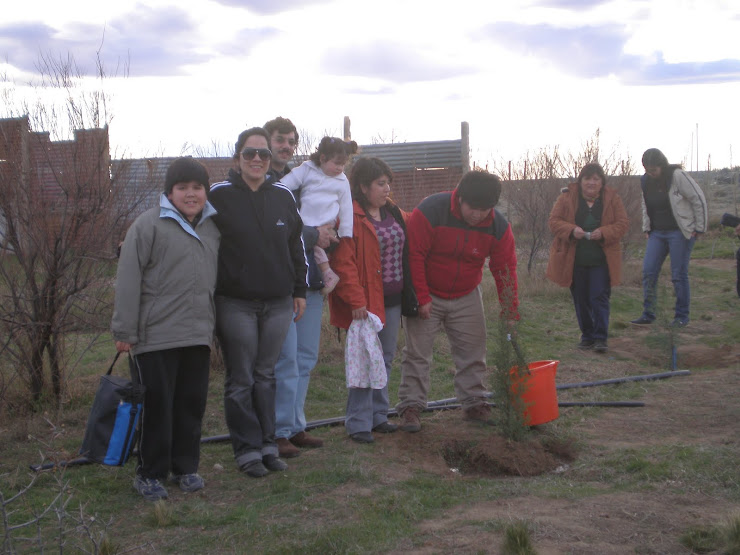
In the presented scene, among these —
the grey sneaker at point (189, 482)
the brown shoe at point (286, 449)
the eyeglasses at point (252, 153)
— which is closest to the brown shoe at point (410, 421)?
the brown shoe at point (286, 449)

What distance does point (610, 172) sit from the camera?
607 inches

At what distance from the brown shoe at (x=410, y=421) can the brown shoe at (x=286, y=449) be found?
876mm

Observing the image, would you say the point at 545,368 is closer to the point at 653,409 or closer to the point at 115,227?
the point at 653,409

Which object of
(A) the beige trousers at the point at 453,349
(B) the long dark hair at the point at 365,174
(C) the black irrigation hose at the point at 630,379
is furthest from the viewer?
(C) the black irrigation hose at the point at 630,379

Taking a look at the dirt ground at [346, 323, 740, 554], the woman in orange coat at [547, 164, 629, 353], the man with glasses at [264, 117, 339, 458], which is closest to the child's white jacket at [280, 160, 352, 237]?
the man with glasses at [264, 117, 339, 458]

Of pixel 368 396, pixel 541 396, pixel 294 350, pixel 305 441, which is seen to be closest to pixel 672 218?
pixel 541 396

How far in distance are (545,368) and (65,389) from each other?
3830 mm

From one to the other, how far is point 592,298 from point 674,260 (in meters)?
1.74

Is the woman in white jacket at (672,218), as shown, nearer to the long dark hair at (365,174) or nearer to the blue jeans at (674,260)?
the blue jeans at (674,260)

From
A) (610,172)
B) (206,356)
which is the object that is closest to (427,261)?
(206,356)

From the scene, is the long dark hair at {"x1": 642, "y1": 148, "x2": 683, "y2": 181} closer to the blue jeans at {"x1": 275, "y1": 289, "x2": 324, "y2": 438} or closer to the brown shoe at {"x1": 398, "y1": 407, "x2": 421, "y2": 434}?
the brown shoe at {"x1": 398, "y1": 407, "x2": 421, "y2": 434}

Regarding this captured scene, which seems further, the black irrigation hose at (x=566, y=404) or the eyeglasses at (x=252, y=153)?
the black irrigation hose at (x=566, y=404)

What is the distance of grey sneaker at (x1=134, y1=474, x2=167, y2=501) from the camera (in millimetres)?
4321

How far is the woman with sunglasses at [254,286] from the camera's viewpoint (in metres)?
4.52
